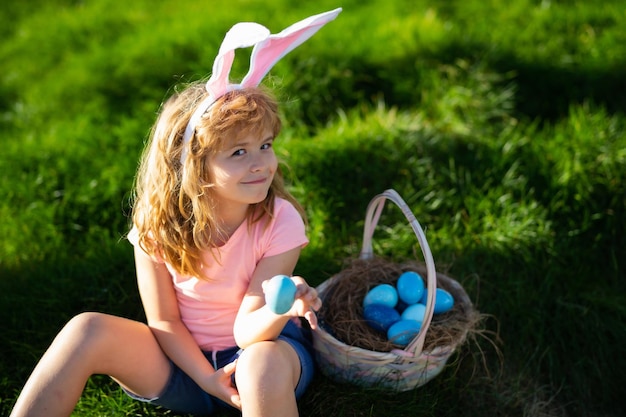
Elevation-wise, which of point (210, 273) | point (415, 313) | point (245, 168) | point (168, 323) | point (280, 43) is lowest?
point (415, 313)

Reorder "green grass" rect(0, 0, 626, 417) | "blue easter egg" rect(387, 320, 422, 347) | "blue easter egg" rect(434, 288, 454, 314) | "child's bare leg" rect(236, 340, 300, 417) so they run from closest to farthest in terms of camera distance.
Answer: "child's bare leg" rect(236, 340, 300, 417), "blue easter egg" rect(387, 320, 422, 347), "blue easter egg" rect(434, 288, 454, 314), "green grass" rect(0, 0, 626, 417)

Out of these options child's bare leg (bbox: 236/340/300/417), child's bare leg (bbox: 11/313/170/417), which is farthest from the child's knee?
child's bare leg (bbox: 11/313/170/417)

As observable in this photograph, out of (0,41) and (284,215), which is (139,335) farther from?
(0,41)

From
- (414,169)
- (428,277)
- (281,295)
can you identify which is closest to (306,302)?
(281,295)

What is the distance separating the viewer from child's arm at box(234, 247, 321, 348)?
1656mm

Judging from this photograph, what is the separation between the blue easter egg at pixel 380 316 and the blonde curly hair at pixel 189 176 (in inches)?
19.2

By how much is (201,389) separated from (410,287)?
0.77 metres

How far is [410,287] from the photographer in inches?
88.8

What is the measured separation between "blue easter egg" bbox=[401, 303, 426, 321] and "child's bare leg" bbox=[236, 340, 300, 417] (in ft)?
1.80

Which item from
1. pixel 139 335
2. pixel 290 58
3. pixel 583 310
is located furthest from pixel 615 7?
pixel 139 335

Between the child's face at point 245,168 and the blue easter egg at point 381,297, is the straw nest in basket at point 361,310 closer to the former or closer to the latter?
the blue easter egg at point 381,297

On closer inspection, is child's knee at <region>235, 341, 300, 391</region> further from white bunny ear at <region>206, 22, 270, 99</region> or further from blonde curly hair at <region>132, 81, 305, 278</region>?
white bunny ear at <region>206, 22, 270, 99</region>

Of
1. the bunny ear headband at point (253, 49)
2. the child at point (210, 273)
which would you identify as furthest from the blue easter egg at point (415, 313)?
the bunny ear headband at point (253, 49)

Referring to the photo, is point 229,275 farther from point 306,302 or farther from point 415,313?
point 415,313
